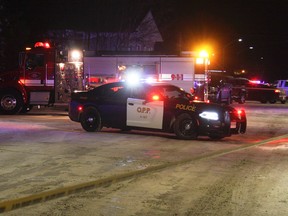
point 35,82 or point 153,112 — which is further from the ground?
point 35,82

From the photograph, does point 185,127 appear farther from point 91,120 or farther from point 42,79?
point 42,79

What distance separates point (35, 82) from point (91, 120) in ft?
21.3

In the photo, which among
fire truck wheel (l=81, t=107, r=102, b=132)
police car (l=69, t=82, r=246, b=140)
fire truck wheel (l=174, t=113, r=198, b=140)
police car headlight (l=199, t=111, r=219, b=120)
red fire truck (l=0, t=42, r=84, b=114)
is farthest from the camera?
red fire truck (l=0, t=42, r=84, b=114)

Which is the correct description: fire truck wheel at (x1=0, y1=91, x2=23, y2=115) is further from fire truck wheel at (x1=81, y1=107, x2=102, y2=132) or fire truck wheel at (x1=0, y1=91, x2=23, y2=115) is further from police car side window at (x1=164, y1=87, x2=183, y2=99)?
police car side window at (x1=164, y1=87, x2=183, y2=99)

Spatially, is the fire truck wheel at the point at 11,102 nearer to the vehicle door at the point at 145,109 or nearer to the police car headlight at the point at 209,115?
the vehicle door at the point at 145,109

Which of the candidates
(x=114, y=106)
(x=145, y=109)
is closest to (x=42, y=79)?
(x=114, y=106)

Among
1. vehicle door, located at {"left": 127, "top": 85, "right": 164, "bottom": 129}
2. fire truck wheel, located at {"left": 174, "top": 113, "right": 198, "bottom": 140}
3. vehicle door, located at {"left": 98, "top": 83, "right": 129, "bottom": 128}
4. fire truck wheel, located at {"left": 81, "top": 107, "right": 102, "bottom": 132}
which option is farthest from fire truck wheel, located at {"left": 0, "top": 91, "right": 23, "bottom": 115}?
fire truck wheel, located at {"left": 174, "top": 113, "right": 198, "bottom": 140}

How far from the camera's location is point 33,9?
120ft

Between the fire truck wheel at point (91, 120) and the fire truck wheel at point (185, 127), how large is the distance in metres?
2.28

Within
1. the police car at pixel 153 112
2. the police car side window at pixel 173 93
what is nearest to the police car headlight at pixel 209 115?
the police car at pixel 153 112

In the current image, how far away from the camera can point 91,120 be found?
13656mm

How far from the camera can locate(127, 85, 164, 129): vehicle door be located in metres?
12.8

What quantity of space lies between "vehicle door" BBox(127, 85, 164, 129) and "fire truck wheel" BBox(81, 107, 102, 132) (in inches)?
36.6

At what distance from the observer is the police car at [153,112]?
1220 centimetres
